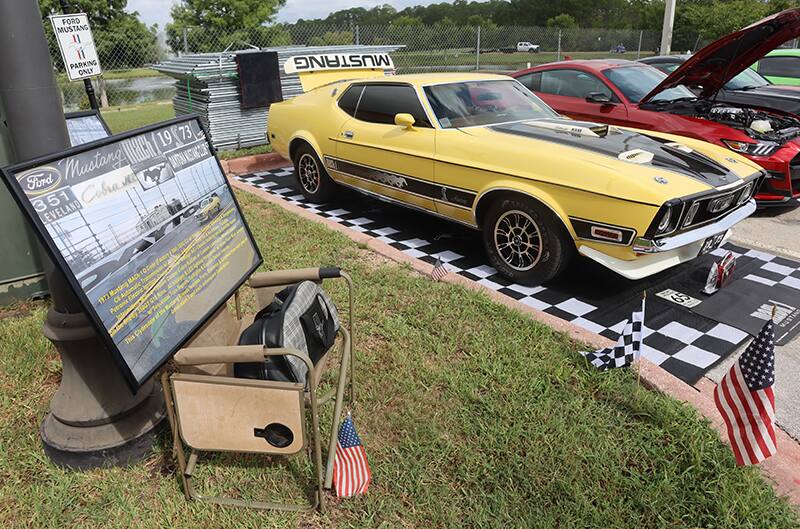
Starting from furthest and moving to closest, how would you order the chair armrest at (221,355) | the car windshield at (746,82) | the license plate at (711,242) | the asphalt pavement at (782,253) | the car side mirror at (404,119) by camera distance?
the car windshield at (746,82) → the car side mirror at (404,119) → the license plate at (711,242) → the asphalt pavement at (782,253) → the chair armrest at (221,355)

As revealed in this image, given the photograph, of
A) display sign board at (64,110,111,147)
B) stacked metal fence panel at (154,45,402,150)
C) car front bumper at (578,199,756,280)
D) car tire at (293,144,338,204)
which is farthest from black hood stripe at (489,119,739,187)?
stacked metal fence panel at (154,45,402,150)

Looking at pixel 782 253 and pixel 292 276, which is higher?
pixel 292 276

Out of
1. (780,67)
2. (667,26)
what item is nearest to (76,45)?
(780,67)

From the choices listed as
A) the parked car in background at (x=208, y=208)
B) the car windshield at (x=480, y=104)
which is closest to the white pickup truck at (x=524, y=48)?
the car windshield at (x=480, y=104)

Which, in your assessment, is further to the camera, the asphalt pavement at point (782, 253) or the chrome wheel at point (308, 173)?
the chrome wheel at point (308, 173)

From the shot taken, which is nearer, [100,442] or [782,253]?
[100,442]

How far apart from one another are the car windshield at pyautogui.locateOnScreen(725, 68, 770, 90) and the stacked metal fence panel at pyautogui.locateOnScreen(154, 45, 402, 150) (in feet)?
20.3

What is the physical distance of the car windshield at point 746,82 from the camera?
25.1 feet

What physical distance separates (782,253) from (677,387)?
2.97 m

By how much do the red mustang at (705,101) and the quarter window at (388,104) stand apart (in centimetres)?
290

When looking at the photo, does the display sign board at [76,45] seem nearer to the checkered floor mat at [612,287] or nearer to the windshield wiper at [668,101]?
the checkered floor mat at [612,287]

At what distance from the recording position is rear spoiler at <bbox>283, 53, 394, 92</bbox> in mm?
6695

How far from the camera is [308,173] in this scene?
6.42m

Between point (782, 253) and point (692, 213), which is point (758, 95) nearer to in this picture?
point (782, 253)
